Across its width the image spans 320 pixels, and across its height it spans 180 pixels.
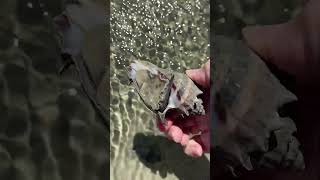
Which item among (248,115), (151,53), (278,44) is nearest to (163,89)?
(151,53)

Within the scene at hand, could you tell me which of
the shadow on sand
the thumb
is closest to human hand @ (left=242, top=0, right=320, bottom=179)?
the thumb

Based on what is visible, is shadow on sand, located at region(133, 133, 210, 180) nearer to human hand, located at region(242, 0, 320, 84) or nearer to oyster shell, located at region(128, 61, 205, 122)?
oyster shell, located at region(128, 61, 205, 122)

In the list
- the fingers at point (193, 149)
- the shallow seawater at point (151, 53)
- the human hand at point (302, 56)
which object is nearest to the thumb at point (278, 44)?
the human hand at point (302, 56)

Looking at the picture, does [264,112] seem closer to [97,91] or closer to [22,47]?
[97,91]

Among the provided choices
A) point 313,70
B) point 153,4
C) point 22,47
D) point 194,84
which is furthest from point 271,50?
point 22,47

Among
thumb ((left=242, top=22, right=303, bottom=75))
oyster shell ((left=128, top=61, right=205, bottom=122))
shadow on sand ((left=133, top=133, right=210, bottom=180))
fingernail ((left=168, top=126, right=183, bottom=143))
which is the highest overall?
thumb ((left=242, top=22, right=303, bottom=75))
